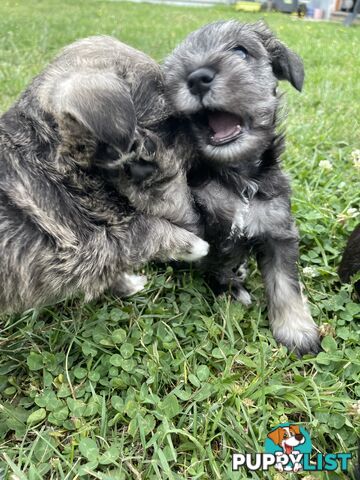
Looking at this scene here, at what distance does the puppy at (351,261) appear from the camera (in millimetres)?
2459

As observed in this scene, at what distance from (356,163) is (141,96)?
6.69ft

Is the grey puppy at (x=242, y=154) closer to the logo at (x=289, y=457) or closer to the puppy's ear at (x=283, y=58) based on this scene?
the puppy's ear at (x=283, y=58)

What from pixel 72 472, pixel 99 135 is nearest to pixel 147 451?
pixel 72 472

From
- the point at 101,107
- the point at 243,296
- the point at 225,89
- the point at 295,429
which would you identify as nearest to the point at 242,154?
the point at 225,89

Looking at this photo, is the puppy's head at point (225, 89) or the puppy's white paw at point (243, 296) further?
the puppy's white paw at point (243, 296)

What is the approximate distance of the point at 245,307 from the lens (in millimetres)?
2529

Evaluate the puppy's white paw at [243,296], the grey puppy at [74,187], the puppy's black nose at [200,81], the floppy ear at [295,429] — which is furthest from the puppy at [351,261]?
the puppy's black nose at [200,81]

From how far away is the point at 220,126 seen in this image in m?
2.05

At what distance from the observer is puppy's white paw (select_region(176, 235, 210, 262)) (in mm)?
2162

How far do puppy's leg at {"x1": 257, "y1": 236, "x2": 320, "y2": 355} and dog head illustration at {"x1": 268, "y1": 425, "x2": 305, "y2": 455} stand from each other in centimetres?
45

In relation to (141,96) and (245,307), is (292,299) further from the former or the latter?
(141,96)

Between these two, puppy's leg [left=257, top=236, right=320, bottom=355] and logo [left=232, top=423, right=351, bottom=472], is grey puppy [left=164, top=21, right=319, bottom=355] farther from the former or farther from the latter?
logo [left=232, top=423, right=351, bottom=472]

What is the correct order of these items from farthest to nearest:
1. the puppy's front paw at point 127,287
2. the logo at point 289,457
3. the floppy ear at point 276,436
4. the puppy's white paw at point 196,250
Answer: the puppy's front paw at point 127,287 → the puppy's white paw at point 196,250 → the floppy ear at point 276,436 → the logo at point 289,457

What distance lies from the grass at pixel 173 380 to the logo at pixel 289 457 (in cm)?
3
